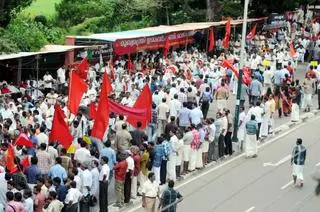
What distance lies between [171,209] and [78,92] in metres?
4.69

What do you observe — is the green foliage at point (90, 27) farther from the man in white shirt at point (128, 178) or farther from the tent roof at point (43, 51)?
the man in white shirt at point (128, 178)

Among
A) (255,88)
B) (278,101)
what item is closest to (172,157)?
(255,88)

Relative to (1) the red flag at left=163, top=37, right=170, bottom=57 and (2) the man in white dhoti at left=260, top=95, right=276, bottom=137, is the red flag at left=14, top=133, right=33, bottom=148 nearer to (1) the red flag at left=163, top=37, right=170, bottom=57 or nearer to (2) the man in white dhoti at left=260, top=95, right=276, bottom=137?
(2) the man in white dhoti at left=260, top=95, right=276, bottom=137

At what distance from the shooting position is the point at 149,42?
Answer: 1160 inches

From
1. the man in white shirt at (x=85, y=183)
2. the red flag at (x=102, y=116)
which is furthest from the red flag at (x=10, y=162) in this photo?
the red flag at (x=102, y=116)

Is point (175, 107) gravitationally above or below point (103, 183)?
above

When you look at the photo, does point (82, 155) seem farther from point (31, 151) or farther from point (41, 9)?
point (41, 9)

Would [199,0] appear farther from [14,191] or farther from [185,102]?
[14,191]

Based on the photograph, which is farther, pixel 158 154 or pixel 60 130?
pixel 158 154

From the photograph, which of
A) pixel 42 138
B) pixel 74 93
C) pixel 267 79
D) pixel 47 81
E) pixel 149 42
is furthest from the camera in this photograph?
pixel 149 42

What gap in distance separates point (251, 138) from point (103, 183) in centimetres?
595

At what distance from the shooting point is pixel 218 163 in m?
19.3

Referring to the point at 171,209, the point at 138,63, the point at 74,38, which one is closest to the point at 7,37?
the point at 74,38

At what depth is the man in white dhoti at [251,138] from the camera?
1919 centimetres
